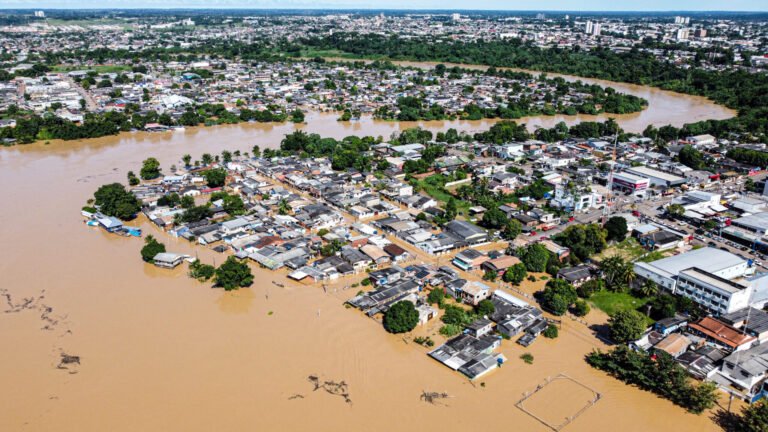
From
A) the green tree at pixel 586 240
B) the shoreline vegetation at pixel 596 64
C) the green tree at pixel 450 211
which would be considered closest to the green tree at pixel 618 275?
the green tree at pixel 586 240

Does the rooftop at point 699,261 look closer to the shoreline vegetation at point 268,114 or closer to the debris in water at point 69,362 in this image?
the debris in water at point 69,362

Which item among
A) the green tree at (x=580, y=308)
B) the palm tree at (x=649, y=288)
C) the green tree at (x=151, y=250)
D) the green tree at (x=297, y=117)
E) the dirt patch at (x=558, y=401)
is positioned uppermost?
the green tree at (x=297, y=117)

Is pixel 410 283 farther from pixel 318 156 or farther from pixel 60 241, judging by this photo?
pixel 318 156

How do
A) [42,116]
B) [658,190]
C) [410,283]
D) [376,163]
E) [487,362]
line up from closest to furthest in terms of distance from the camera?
[487,362]
[410,283]
[658,190]
[376,163]
[42,116]

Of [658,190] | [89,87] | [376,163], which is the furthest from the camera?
[89,87]

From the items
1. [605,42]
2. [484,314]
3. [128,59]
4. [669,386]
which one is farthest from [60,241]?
[605,42]

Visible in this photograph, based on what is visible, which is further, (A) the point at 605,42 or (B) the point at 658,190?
(A) the point at 605,42

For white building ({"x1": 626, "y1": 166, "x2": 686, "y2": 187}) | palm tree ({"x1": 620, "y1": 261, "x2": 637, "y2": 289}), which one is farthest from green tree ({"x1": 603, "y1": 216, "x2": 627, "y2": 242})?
white building ({"x1": 626, "y1": 166, "x2": 686, "y2": 187})
